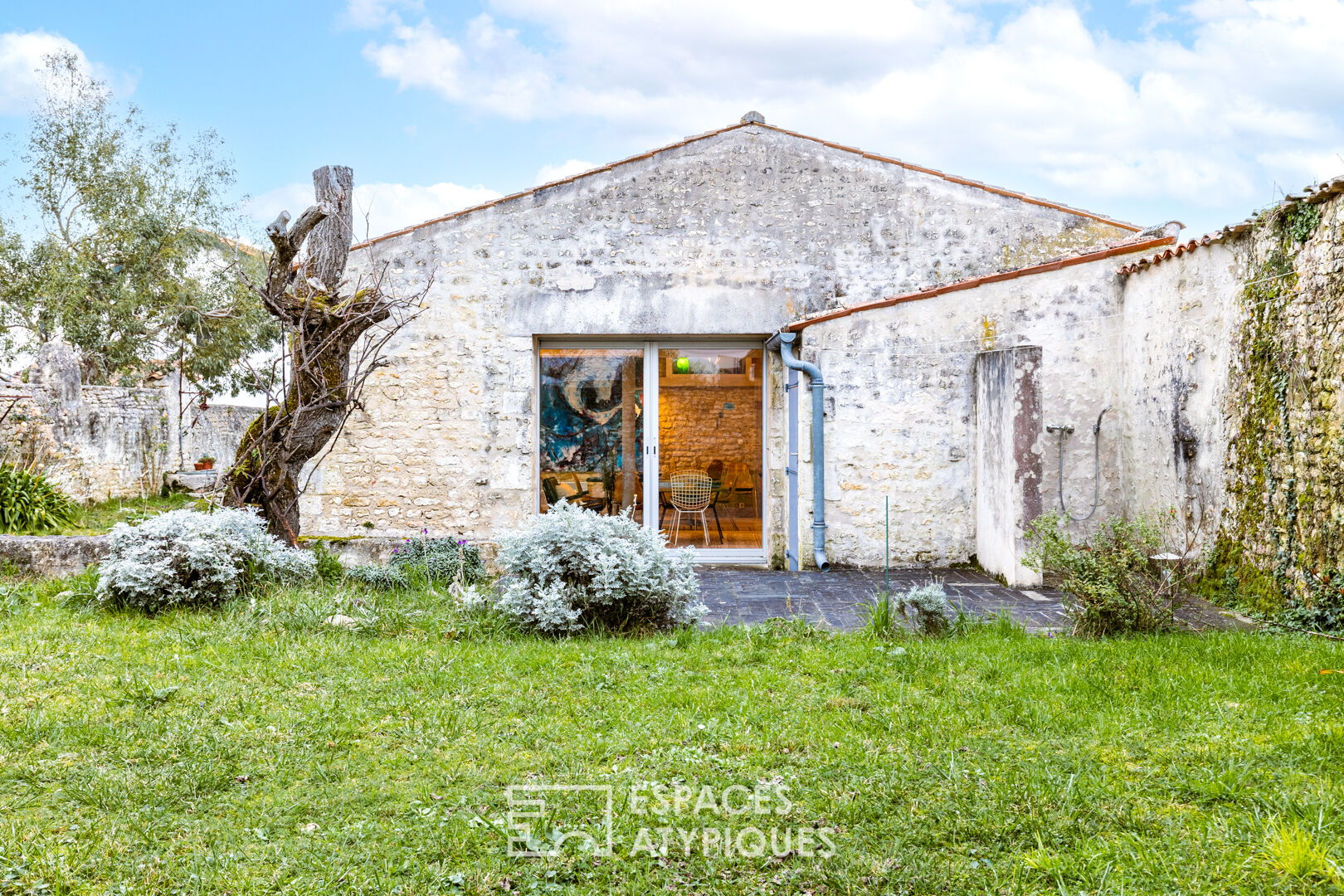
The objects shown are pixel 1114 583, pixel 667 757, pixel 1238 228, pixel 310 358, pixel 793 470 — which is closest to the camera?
pixel 667 757

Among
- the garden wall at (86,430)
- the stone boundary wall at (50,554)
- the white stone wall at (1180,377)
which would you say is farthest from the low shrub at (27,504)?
the white stone wall at (1180,377)

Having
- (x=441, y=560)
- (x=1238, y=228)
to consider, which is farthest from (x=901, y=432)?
(x=441, y=560)

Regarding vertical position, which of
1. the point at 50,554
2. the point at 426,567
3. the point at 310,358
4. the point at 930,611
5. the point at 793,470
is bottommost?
the point at 930,611

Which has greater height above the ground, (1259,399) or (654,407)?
(654,407)

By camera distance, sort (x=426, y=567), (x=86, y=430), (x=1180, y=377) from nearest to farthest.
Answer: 1. (x=426, y=567)
2. (x=1180, y=377)
3. (x=86, y=430)

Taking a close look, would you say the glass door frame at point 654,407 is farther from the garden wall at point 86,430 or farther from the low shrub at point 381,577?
the garden wall at point 86,430

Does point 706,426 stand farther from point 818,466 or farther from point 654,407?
point 818,466

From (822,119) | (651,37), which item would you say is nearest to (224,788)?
(822,119)

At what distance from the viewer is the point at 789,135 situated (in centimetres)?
923

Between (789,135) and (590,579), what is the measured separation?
5.98 metres

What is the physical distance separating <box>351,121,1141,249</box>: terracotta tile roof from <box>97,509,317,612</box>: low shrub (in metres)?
4.15

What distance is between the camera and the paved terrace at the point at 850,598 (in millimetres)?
5973

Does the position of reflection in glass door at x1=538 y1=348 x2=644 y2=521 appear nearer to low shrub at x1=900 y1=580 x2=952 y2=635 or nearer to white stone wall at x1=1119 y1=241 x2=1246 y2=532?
Result: low shrub at x1=900 y1=580 x2=952 y2=635

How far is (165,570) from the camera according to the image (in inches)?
222
